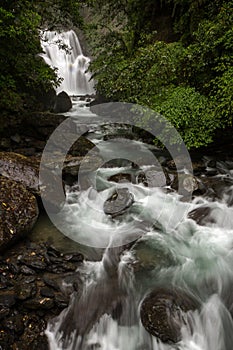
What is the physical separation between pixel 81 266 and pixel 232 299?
2439 millimetres

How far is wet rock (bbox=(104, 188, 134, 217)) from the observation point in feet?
19.4

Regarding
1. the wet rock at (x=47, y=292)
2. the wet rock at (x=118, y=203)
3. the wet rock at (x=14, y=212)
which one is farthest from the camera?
the wet rock at (x=118, y=203)

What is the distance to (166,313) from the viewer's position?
337 cm

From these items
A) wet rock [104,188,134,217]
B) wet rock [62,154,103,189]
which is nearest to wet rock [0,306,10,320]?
wet rock [104,188,134,217]

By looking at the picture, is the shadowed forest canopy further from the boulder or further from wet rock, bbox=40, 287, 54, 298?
wet rock, bbox=40, 287, 54, 298

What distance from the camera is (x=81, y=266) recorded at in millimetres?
4387

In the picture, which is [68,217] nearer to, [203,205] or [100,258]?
[100,258]

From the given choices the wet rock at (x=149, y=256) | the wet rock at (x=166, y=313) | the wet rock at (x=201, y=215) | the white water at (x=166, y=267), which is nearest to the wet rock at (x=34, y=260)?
the white water at (x=166, y=267)

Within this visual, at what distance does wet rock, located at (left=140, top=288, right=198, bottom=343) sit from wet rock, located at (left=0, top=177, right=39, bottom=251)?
239 cm

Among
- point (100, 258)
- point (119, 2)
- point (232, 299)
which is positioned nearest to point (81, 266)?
point (100, 258)

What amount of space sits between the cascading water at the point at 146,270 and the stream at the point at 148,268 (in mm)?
12

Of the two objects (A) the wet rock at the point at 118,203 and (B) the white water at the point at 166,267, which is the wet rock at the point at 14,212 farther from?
(A) the wet rock at the point at 118,203

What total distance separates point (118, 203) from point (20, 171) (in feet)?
7.63

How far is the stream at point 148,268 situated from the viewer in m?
3.47
